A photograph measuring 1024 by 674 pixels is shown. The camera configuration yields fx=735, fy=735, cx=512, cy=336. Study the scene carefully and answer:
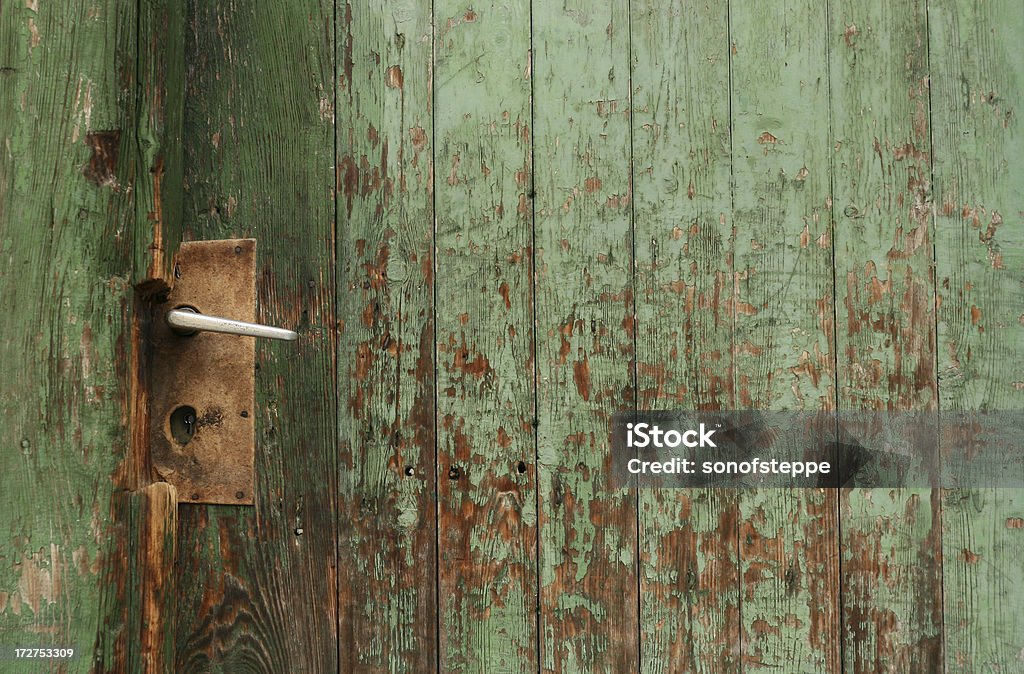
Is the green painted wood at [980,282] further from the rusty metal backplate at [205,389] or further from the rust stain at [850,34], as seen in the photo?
the rusty metal backplate at [205,389]

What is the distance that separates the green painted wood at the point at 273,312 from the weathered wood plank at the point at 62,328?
0.39ft

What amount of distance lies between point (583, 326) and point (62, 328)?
549 mm

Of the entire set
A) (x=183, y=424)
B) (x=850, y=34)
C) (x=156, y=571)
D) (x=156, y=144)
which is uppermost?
(x=850, y=34)

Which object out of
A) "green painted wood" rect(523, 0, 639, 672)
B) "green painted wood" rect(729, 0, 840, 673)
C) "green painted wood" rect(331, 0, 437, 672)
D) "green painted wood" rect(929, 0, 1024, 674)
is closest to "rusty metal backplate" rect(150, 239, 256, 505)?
"green painted wood" rect(331, 0, 437, 672)

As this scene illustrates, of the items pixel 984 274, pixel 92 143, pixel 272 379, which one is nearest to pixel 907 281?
pixel 984 274

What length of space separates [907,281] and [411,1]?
66cm

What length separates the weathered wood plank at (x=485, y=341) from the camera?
854mm

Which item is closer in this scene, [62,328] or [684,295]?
[62,328]

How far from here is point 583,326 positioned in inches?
33.7

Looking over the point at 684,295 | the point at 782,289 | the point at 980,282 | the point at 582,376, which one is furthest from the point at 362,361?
the point at 980,282

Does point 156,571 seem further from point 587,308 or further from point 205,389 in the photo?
point 587,308

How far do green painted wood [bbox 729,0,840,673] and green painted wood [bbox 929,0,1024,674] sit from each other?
0.13 metres

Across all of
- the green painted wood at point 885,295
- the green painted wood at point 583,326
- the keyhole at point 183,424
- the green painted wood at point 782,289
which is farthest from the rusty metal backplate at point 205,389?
the green painted wood at point 885,295

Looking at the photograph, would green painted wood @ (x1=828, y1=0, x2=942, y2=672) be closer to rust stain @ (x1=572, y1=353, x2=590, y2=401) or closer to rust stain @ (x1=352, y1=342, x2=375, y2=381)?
rust stain @ (x1=572, y1=353, x2=590, y2=401)
